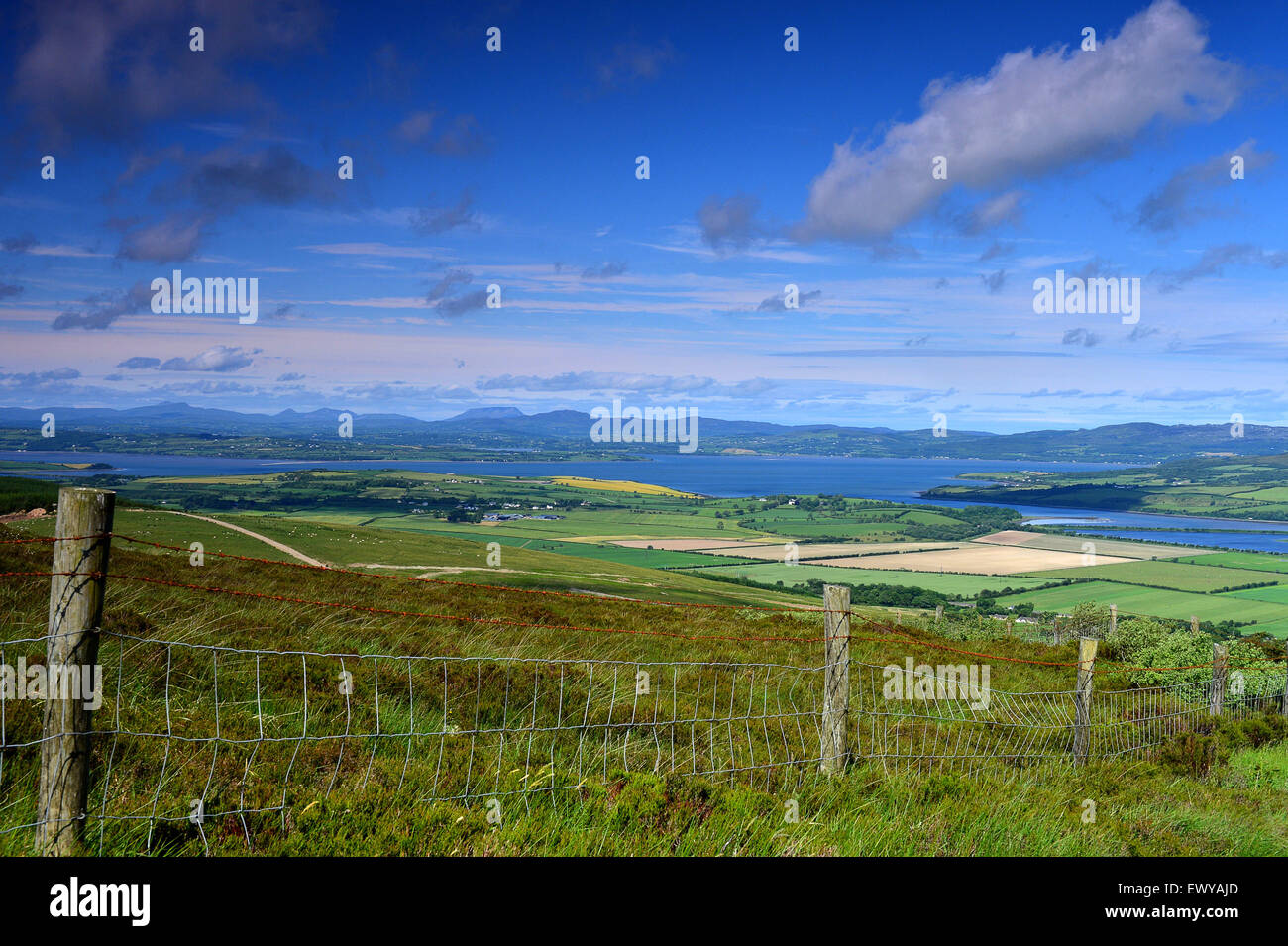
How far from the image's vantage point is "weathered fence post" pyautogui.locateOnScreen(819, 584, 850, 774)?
770cm

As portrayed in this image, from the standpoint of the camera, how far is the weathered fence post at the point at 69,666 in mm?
4555

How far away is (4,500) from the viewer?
27.4 metres

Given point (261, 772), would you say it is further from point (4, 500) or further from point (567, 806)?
point (4, 500)

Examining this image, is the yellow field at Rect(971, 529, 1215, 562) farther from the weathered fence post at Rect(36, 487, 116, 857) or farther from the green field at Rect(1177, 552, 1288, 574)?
the weathered fence post at Rect(36, 487, 116, 857)

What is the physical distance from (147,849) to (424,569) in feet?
85.0

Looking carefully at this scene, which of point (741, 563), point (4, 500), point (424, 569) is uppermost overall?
point (4, 500)

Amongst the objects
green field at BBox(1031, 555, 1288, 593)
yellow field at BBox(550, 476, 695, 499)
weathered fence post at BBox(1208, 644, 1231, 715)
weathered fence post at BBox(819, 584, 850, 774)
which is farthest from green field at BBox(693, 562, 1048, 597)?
yellow field at BBox(550, 476, 695, 499)

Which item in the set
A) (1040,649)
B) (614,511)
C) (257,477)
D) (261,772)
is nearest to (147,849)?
(261,772)

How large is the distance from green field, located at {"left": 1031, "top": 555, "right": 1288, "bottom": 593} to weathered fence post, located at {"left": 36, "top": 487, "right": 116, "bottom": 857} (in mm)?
79977

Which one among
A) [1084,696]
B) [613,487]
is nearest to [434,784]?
[1084,696]

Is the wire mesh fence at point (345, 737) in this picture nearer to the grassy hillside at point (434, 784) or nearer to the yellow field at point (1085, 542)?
the grassy hillside at point (434, 784)

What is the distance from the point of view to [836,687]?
775 centimetres

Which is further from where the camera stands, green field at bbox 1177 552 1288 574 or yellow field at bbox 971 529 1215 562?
yellow field at bbox 971 529 1215 562
